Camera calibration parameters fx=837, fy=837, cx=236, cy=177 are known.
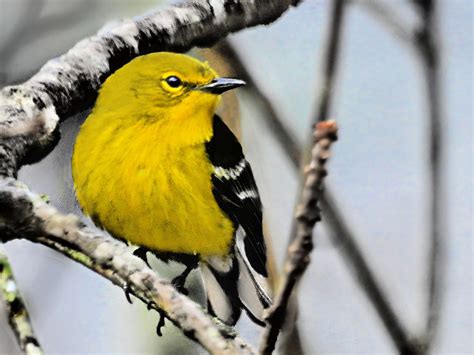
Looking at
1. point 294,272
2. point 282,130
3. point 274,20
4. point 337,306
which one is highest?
point 294,272

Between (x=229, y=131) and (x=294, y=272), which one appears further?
(x=229, y=131)

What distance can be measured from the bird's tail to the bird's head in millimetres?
194

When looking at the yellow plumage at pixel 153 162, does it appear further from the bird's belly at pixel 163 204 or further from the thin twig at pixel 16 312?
the thin twig at pixel 16 312

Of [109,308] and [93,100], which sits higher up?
[93,100]

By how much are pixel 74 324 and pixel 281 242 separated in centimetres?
29

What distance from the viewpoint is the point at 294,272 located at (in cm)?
57

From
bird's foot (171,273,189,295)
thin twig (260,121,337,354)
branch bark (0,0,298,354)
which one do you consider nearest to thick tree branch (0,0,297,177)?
branch bark (0,0,298,354)

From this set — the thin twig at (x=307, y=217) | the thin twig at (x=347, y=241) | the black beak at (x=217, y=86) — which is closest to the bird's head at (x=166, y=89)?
the black beak at (x=217, y=86)

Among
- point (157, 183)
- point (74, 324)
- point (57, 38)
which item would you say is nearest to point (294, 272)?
point (157, 183)

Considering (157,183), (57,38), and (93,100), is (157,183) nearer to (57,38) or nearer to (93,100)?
(93,100)

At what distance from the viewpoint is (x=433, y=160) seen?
1.05m

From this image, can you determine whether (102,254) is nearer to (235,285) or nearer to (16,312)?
(16,312)

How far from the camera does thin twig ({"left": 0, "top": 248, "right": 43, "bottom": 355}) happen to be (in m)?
0.89

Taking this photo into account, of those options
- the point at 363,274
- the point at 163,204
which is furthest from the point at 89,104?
the point at 363,274
